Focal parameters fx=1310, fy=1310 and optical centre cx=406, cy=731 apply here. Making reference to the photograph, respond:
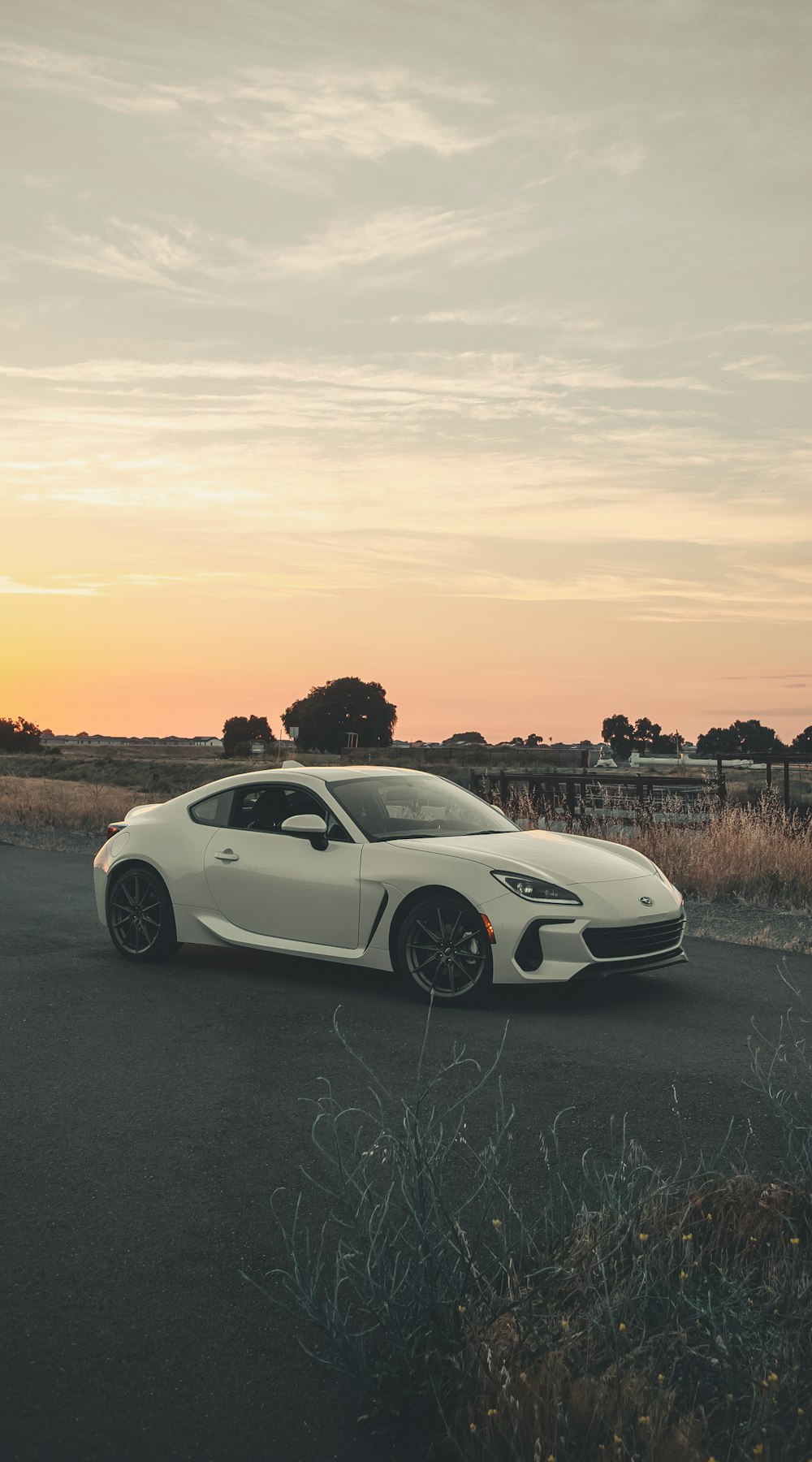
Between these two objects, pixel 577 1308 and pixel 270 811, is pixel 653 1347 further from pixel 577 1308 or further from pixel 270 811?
pixel 270 811

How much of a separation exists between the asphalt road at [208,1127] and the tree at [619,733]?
15376 centimetres

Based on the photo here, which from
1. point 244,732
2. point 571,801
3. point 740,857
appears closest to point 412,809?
point 740,857

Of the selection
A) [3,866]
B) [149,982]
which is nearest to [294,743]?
[3,866]

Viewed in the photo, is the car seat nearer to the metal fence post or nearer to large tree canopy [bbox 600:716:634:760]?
the metal fence post

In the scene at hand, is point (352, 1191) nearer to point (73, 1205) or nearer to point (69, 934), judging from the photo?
point (73, 1205)

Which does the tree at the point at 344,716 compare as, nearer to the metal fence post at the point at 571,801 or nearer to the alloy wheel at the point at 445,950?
the metal fence post at the point at 571,801

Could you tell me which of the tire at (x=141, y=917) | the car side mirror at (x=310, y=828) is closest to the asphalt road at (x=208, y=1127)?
the tire at (x=141, y=917)

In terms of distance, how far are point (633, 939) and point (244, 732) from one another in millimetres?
135370

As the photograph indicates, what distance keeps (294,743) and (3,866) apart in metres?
109

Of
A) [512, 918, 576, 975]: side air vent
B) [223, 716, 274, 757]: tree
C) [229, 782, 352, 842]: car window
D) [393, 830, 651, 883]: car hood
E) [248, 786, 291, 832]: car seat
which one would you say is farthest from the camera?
[223, 716, 274, 757]: tree

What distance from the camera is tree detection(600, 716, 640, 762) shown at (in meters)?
163

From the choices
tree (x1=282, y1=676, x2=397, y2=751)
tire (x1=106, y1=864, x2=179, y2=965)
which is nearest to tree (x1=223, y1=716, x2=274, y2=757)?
tree (x1=282, y1=676, x2=397, y2=751)

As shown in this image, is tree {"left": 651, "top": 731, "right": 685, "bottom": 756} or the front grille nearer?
the front grille

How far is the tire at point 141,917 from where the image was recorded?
934cm
